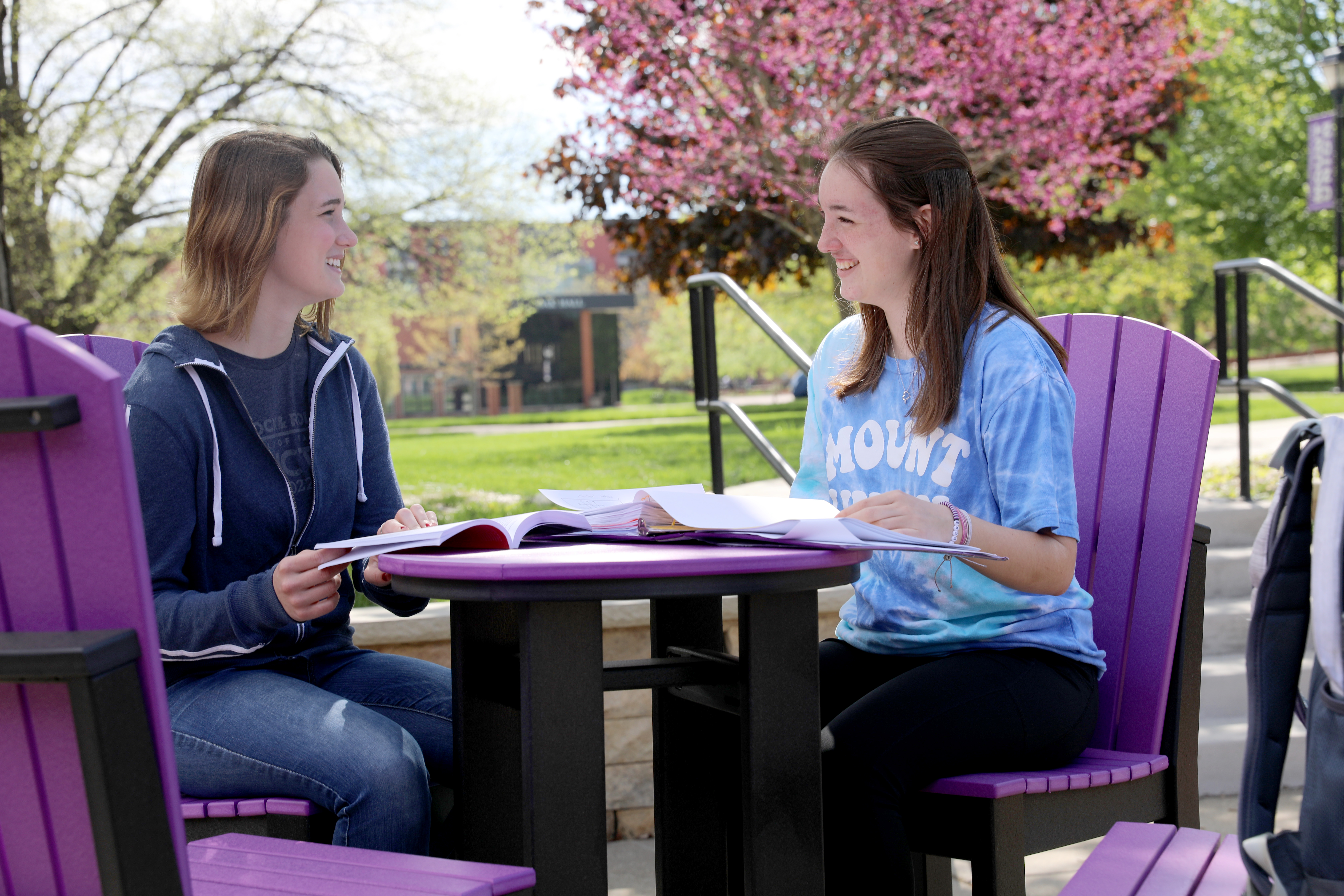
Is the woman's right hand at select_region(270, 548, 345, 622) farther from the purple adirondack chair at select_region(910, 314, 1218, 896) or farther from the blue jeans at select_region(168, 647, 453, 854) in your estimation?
the purple adirondack chair at select_region(910, 314, 1218, 896)

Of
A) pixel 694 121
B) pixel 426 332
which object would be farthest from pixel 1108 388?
pixel 426 332

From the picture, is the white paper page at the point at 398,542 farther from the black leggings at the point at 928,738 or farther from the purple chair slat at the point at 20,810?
the black leggings at the point at 928,738

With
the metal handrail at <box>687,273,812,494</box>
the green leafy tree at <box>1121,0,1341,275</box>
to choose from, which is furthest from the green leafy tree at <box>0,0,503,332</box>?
the green leafy tree at <box>1121,0,1341,275</box>

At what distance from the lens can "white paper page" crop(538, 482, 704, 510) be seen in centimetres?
158

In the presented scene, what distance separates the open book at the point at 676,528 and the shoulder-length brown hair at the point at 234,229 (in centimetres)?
56

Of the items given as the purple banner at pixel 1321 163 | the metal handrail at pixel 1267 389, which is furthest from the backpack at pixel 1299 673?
the purple banner at pixel 1321 163

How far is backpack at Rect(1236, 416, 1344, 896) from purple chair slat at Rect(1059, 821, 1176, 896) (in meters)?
0.28

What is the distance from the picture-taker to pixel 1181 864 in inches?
55.6

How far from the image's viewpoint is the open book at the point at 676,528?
1.28 m

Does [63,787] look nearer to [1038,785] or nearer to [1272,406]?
[1038,785]

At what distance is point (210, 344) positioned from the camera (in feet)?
5.97

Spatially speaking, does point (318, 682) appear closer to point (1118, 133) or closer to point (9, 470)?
point (9, 470)

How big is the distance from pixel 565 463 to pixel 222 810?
6.80 metres

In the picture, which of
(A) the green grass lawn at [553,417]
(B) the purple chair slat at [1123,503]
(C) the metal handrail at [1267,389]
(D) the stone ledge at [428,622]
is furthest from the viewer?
(A) the green grass lawn at [553,417]
